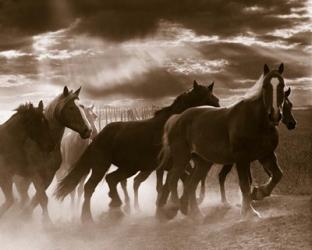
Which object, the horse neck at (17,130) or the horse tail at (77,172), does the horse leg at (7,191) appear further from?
the horse tail at (77,172)

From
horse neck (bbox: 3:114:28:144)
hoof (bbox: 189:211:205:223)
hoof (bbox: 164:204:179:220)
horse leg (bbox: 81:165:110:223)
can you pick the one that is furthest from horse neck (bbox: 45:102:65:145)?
hoof (bbox: 189:211:205:223)

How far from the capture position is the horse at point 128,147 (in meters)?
8.30

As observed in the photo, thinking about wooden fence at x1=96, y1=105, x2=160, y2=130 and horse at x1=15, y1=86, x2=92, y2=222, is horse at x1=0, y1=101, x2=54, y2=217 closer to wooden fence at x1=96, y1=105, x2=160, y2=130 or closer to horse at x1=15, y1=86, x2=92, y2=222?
horse at x1=15, y1=86, x2=92, y2=222

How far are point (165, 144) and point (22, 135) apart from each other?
208cm

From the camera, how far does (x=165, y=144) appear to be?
7.91 meters

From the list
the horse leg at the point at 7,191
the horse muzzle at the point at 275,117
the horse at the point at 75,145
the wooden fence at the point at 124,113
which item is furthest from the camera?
the wooden fence at the point at 124,113

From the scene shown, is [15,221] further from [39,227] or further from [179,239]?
[179,239]

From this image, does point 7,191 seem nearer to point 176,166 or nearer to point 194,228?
point 176,166

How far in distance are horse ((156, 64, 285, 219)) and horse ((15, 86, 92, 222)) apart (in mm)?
1301

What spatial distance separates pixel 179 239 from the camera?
6.34 meters

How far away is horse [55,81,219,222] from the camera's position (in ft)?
27.2

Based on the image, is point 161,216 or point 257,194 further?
point 161,216

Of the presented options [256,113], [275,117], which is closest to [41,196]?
[256,113]

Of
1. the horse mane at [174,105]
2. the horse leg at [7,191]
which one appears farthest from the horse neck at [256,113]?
the horse leg at [7,191]
